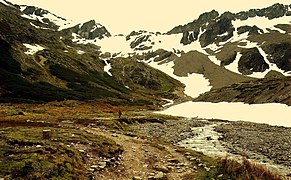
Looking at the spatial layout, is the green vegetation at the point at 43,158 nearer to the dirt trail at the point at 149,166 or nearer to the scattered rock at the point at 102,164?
the scattered rock at the point at 102,164

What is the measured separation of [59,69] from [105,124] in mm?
135452

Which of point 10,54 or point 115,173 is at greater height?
point 10,54

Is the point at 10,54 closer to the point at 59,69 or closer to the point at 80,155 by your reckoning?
the point at 59,69

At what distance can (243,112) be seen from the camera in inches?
4156

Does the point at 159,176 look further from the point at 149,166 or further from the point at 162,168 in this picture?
the point at 149,166

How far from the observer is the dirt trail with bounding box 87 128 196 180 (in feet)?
76.1

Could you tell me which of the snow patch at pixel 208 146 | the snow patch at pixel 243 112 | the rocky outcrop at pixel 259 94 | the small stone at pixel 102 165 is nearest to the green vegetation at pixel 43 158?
the small stone at pixel 102 165

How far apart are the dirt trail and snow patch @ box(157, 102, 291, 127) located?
56721mm

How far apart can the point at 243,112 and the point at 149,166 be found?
85.3 metres

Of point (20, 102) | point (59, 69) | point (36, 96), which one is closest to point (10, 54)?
point (59, 69)

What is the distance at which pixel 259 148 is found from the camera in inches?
1736

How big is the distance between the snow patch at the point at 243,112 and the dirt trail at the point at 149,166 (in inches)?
2233

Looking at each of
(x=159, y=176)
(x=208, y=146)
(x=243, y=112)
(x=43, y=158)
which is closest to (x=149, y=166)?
(x=159, y=176)

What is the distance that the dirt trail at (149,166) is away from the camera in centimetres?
2320
